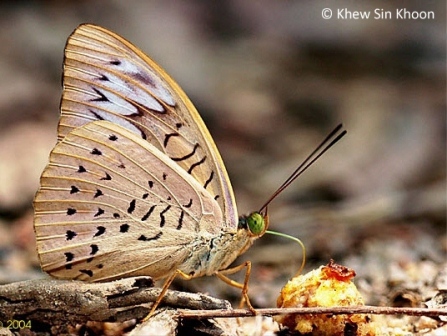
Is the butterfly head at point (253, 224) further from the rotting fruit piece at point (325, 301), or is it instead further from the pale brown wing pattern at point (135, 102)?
the rotting fruit piece at point (325, 301)

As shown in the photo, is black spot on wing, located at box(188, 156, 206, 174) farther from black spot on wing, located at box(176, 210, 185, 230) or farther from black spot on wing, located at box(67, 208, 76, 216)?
black spot on wing, located at box(67, 208, 76, 216)

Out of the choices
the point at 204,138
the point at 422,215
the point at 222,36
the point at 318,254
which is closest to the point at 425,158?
the point at 422,215

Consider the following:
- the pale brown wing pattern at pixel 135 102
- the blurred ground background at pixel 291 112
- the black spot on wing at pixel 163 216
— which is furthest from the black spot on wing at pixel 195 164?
the blurred ground background at pixel 291 112

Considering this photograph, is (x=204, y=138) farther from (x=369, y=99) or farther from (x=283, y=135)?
(x=369, y=99)

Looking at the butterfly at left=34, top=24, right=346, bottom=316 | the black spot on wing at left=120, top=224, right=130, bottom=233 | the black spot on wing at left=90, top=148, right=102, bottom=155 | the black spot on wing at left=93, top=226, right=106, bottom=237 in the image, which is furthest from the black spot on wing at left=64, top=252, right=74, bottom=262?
the black spot on wing at left=90, top=148, right=102, bottom=155

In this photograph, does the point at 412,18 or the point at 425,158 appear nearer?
the point at 425,158

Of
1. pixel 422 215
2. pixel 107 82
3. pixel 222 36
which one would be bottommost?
pixel 107 82

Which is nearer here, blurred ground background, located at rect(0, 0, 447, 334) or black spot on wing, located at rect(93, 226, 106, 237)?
black spot on wing, located at rect(93, 226, 106, 237)
